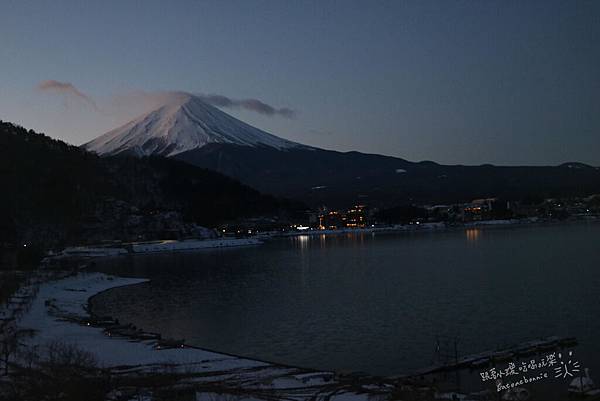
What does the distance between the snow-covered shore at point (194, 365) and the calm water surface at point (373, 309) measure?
106cm

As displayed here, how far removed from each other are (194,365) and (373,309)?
20.7 ft

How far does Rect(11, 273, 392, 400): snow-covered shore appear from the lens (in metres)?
6.89

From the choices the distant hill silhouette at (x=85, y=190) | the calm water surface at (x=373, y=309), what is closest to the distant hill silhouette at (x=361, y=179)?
the distant hill silhouette at (x=85, y=190)

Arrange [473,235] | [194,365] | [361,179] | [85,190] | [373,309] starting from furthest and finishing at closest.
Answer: [361,179] → [473,235] → [85,190] → [373,309] → [194,365]

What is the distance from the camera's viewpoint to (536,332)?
10438mm

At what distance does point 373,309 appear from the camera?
1380 centimetres

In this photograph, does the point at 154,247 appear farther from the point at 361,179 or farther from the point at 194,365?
the point at 361,179

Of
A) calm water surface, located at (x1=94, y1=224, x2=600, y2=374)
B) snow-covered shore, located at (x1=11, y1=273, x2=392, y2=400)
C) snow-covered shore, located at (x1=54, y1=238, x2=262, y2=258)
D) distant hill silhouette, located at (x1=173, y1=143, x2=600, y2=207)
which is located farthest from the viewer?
distant hill silhouette, located at (x1=173, y1=143, x2=600, y2=207)

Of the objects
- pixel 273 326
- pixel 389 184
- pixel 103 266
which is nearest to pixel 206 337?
pixel 273 326

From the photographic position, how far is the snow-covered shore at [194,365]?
22.6ft

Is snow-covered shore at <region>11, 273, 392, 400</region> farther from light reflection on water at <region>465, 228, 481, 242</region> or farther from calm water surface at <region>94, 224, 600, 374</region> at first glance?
light reflection on water at <region>465, 228, 481, 242</region>

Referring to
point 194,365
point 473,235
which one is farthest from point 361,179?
point 194,365

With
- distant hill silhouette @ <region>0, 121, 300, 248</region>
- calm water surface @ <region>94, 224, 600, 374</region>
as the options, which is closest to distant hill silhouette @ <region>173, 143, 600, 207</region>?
distant hill silhouette @ <region>0, 121, 300, 248</region>

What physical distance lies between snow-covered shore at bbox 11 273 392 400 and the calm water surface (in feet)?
3.47
